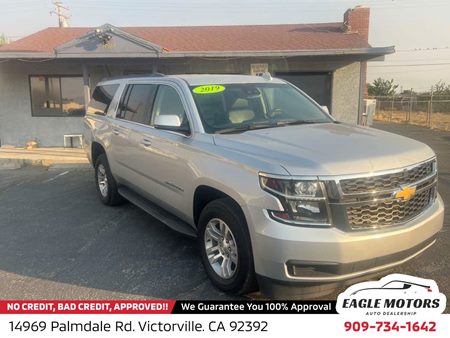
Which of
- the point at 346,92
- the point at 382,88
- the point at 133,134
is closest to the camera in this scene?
the point at 133,134

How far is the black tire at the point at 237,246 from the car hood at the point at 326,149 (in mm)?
479

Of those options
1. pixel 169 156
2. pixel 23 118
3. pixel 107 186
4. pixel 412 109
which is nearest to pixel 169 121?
pixel 169 156

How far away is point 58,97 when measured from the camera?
1356 centimetres

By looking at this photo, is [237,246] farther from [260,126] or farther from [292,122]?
[292,122]

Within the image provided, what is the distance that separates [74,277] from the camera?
12.9ft

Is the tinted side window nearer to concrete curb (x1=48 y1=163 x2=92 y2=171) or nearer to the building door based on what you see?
concrete curb (x1=48 y1=163 x2=92 y2=171)

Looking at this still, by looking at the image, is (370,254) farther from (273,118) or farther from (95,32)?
(95,32)

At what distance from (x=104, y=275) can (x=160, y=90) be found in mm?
2155

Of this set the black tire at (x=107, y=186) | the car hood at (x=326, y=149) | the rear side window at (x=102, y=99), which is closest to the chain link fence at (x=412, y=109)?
the rear side window at (x=102, y=99)

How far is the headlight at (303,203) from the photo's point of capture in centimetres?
277

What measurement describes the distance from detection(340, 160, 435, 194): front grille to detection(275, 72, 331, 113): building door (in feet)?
33.2

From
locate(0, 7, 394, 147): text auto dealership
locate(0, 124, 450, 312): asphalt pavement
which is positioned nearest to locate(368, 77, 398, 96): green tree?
locate(0, 7, 394, 147): text auto dealership

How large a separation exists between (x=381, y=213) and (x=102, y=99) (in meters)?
5.03
